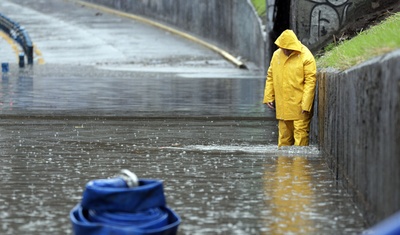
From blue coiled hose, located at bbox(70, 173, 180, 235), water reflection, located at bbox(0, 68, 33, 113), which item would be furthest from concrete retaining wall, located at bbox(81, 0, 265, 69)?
blue coiled hose, located at bbox(70, 173, 180, 235)

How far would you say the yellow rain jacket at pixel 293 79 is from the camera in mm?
12539

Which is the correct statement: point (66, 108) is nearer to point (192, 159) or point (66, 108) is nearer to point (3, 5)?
point (192, 159)

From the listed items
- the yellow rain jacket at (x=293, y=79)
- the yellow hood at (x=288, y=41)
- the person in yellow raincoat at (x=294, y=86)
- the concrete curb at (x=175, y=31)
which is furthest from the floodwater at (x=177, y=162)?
the concrete curb at (x=175, y=31)

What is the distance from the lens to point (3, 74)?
31.7 metres

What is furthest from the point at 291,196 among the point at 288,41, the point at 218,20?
the point at 218,20

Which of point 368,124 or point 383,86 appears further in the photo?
point 368,124

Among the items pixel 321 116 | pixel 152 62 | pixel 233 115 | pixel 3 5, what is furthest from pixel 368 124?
pixel 3 5

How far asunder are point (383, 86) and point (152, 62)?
32.3 m

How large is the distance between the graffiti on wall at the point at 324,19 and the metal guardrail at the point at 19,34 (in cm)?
1764

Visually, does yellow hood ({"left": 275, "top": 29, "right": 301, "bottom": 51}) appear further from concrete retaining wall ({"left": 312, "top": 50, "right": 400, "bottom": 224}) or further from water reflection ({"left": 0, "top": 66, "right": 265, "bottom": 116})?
water reflection ({"left": 0, "top": 66, "right": 265, "bottom": 116})

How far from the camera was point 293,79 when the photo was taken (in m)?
12.6

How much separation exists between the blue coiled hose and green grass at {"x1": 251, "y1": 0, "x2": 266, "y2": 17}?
102ft

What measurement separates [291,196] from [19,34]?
36169 mm

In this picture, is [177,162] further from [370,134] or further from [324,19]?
[324,19]
